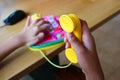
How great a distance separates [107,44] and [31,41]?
126 cm

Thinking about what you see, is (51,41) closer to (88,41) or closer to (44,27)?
(44,27)

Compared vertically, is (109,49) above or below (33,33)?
below

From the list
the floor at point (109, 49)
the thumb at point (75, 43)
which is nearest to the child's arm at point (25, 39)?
the thumb at point (75, 43)

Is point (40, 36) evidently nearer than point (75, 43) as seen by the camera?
No

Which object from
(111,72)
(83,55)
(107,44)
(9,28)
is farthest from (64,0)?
(107,44)

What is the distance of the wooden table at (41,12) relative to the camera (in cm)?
70

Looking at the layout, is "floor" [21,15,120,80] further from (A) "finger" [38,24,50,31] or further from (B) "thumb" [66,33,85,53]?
(B) "thumb" [66,33,85,53]

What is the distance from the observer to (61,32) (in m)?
0.79

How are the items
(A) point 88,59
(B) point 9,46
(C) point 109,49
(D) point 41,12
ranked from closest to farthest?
(A) point 88,59
(B) point 9,46
(D) point 41,12
(C) point 109,49

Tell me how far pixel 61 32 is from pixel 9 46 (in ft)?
0.66

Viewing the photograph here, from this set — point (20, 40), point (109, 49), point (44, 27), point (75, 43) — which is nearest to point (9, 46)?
point (20, 40)

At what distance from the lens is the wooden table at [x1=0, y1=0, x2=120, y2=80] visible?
0.70m

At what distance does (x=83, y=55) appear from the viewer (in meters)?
0.57

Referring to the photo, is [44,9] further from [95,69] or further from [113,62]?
[113,62]
